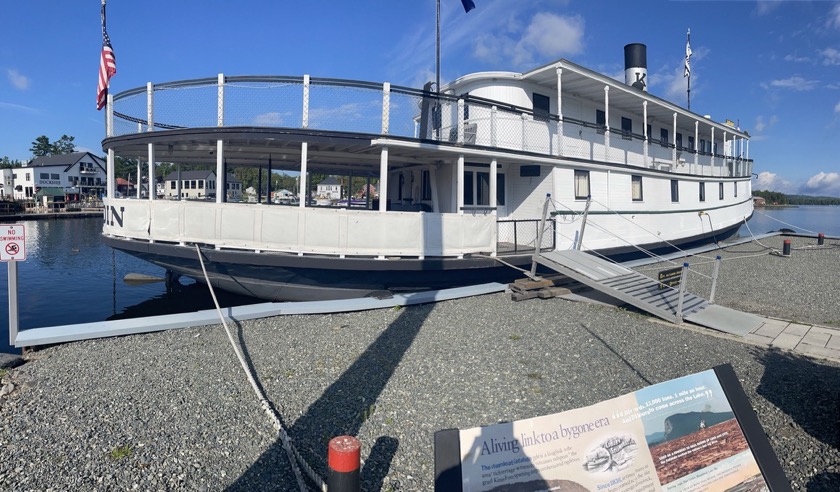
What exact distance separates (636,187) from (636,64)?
29.5ft

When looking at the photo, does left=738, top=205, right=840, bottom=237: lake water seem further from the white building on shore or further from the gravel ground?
the white building on shore

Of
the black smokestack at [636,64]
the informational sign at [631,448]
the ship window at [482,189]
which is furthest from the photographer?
the black smokestack at [636,64]

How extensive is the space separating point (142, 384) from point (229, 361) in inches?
43.5

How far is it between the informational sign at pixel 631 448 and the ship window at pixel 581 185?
10.6m

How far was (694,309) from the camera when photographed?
929 centimetres

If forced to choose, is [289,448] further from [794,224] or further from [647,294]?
[794,224]

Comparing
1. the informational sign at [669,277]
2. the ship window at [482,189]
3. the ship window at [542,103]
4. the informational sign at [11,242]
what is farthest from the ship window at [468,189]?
the informational sign at [11,242]

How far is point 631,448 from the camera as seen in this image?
298cm

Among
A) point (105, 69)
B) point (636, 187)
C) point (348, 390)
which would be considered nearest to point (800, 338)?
point (348, 390)

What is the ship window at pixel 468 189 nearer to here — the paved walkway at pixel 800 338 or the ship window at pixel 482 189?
the ship window at pixel 482 189

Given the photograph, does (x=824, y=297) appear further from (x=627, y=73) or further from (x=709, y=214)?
(x=627, y=73)

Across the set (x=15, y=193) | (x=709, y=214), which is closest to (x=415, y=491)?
(x=709, y=214)

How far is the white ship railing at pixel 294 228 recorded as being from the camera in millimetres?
9359

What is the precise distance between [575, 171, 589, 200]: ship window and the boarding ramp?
2.36m
